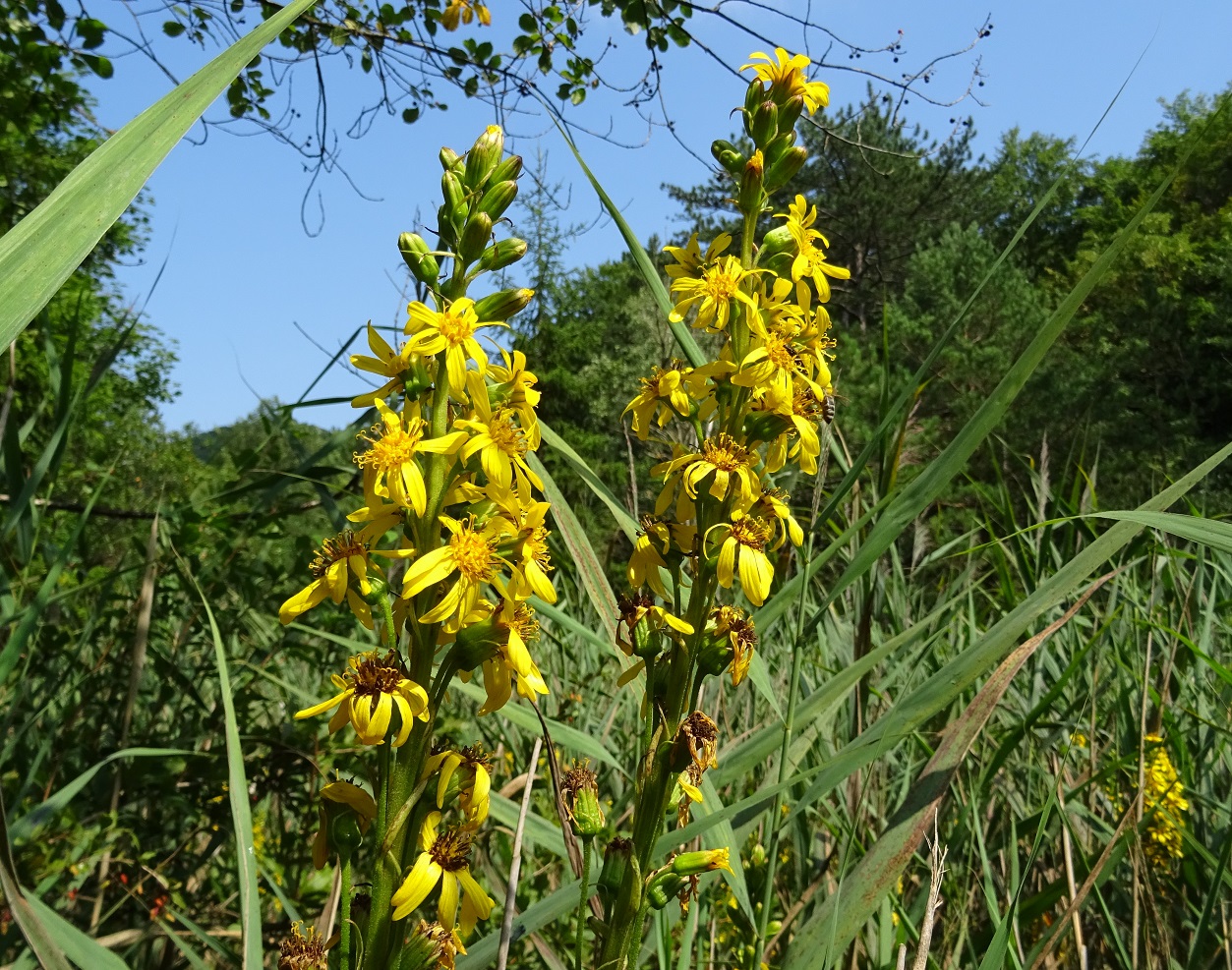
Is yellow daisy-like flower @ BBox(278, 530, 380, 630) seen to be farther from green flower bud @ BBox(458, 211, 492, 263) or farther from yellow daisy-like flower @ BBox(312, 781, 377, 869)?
green flower bud @ BBox(458, 211, 492, 263)

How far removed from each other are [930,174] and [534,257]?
15318 millimetres

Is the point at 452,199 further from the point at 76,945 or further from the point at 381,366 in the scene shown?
the point at 76,945

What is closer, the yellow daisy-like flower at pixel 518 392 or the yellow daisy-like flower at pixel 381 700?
the yellow daisy-like flower at pixel 381 700

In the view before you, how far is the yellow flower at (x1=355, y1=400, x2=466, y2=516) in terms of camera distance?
2.88 ft

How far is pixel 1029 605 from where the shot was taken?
0.97 metres

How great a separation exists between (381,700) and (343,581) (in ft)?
0.55

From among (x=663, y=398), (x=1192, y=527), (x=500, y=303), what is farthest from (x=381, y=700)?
(x=1192, y=527)

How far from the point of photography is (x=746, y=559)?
1.09 m

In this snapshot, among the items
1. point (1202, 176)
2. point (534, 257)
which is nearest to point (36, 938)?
point (534, 257)

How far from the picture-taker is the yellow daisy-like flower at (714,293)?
4.09ft

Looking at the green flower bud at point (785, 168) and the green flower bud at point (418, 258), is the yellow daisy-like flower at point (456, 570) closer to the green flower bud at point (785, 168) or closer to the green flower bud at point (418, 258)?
the green flower bud at point (418, 258)

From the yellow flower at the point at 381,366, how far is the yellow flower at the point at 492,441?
10cm

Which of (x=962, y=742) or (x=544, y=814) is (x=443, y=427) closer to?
(x=962, y=742)

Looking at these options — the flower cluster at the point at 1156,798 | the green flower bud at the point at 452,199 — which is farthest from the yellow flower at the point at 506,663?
the flower cluster at the point at 1156,798
